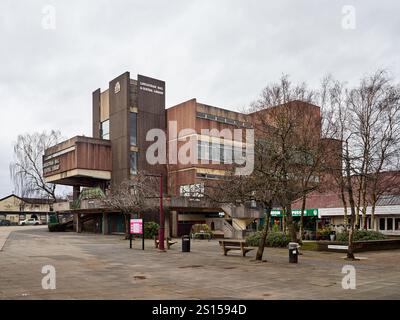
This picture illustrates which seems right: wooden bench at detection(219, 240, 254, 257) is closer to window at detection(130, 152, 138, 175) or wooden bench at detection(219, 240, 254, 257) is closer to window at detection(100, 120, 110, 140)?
window at detection(130, 152, 138, 175)

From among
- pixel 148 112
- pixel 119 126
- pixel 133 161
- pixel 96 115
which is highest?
pixel 96 115

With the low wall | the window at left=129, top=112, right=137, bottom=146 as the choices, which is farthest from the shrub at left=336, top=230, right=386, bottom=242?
the window at left=129, top=112, right=137, bottom=146

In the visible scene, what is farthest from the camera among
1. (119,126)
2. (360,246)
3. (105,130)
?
(105,130)

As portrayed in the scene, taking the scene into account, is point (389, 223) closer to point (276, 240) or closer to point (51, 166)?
point (276, 240)

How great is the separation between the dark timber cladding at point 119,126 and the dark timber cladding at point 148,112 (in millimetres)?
1737

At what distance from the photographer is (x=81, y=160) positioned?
5434 centimetres

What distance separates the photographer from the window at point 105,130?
5922cm

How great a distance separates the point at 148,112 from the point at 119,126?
4014mm

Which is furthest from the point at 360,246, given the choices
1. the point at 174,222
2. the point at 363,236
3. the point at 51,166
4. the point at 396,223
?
the point at 51,166

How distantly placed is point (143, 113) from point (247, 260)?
37922 mm

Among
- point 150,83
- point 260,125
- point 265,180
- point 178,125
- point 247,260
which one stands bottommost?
point 247,260
